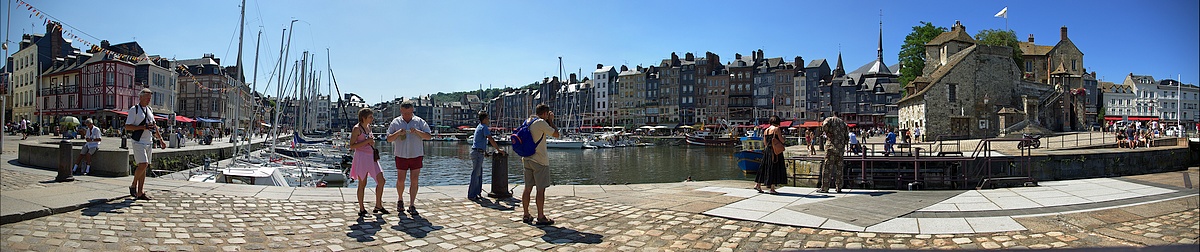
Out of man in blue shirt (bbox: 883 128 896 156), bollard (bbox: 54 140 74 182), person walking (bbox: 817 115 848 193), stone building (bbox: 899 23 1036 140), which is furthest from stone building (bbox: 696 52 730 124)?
bollard (bbox: 54 140 74 182)

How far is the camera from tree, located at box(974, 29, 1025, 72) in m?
53.7

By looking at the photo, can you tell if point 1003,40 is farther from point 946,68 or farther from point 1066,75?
point 946,68

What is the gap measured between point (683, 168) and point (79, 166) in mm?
31834

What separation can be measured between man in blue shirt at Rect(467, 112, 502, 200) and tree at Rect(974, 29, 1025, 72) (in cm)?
5736

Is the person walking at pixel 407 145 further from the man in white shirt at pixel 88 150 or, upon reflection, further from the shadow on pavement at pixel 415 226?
the man in white shirt at pixel 88 150

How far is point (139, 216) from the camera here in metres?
6.36

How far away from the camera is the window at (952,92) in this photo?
4475cm

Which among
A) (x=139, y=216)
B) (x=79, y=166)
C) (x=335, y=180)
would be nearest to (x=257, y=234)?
(x=139, y=216)

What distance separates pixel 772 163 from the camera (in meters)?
9.71

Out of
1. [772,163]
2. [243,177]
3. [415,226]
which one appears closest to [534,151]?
[415,226]

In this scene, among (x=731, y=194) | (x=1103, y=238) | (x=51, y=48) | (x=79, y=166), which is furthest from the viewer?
(x=51, y=48)

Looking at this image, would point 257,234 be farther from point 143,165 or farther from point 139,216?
point 143,165

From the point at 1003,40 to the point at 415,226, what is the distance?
6260cm

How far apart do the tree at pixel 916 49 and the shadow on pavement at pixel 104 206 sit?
2431 inches
